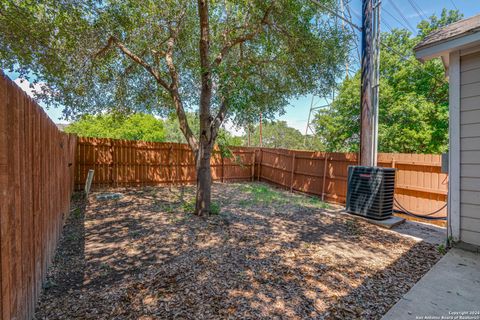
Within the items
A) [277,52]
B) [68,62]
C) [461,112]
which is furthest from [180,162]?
[461,112]

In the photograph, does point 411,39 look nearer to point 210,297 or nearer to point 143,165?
point 143,165

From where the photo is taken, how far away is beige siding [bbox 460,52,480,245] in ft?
10.2

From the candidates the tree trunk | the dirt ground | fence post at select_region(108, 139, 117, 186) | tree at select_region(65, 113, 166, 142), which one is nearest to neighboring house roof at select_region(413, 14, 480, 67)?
the dirt ground

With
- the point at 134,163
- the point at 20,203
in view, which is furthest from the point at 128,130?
the point at 20,203

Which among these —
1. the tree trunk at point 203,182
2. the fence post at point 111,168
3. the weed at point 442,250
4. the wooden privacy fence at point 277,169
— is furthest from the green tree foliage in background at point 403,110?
the fence post at point 111,168

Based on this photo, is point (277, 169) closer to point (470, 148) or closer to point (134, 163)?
point (134, 163)

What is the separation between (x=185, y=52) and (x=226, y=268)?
5.87 metres

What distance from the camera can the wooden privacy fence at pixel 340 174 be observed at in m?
5.51

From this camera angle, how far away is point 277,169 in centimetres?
1072

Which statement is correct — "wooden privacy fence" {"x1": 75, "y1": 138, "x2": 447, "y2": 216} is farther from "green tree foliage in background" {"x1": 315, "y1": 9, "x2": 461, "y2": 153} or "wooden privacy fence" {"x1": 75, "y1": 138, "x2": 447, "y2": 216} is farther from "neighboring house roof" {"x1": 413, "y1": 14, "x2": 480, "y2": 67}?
"green tree foliage in background" {"x1": 315, "y1": 9, "x2": 461, "y2": 153}

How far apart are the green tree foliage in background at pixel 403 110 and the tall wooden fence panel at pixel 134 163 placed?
5820 mm

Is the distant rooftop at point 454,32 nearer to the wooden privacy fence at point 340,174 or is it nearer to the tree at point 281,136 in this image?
the wooden privacy fence at point 340,174

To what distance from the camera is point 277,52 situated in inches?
229

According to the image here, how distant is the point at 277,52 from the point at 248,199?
13.7 feet
